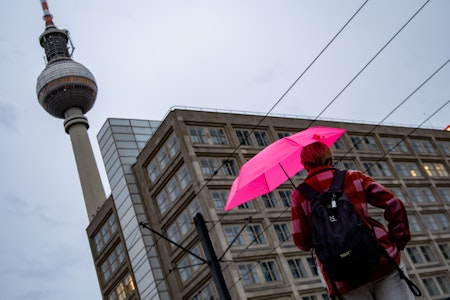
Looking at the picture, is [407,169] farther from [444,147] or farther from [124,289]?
[124,289]

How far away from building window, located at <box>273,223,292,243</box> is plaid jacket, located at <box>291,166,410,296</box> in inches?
1611

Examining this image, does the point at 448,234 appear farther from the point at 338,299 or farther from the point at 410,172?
the point at 338,299

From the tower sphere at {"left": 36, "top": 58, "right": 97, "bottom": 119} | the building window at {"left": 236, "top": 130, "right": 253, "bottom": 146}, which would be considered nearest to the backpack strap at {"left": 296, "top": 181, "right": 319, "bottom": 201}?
the building window at {"left": 236, "top": 130, "right": 253, "bottom": 146}

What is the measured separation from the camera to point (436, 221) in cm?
5691

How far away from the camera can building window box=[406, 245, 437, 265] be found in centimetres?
5203

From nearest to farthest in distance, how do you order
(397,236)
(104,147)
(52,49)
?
(397,236), (104,147), (52,49)

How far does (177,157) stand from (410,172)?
84.6ft

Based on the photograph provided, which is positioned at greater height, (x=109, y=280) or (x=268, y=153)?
(x=109, y=280)

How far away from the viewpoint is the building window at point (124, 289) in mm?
52219

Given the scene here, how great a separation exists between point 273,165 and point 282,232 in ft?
124

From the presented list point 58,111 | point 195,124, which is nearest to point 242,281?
point 195,124

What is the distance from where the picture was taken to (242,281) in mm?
41250

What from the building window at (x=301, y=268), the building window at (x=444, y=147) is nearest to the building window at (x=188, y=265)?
the building window at (x=301, y=268)

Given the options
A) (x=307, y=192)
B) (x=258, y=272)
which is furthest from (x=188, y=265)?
(x=307, y=192)
